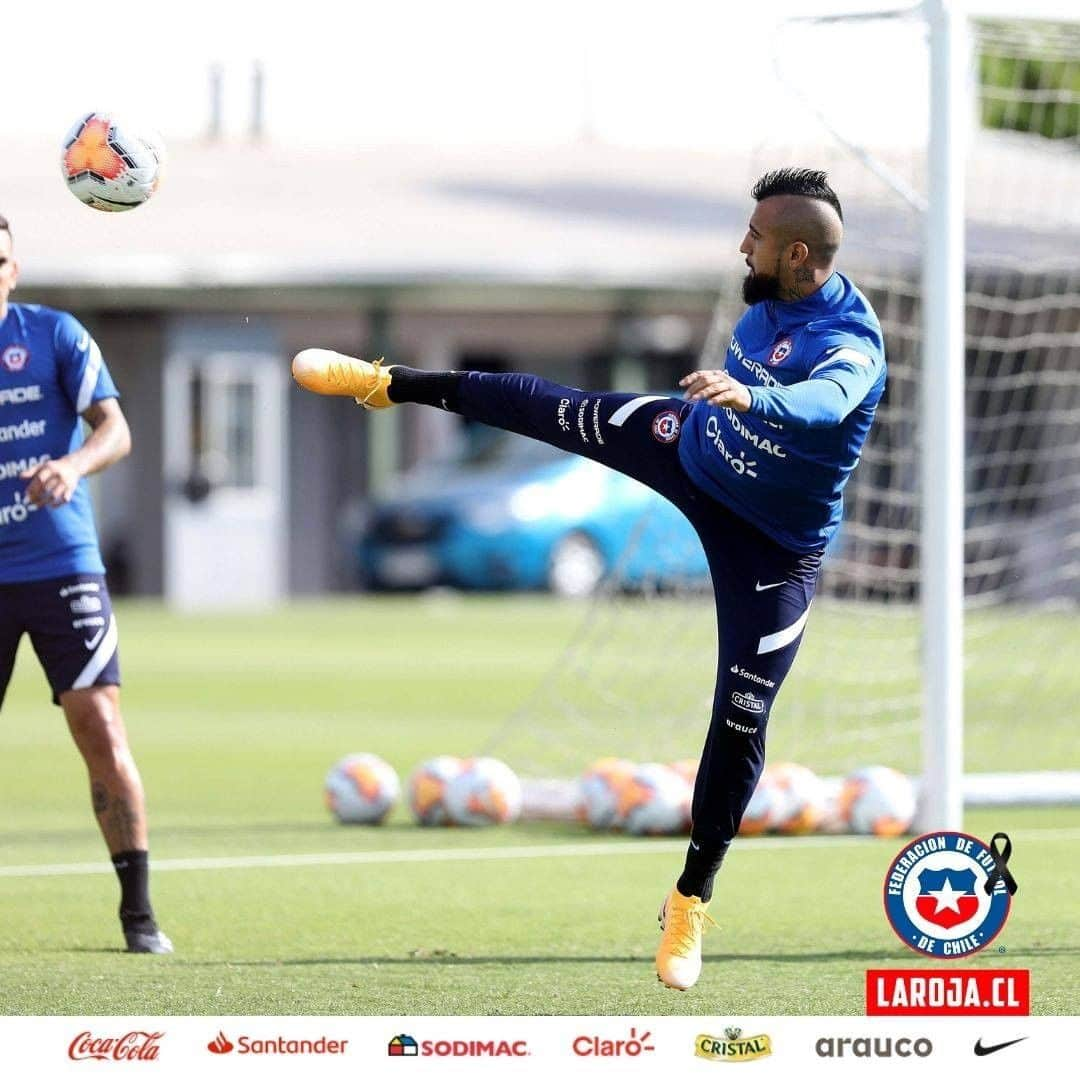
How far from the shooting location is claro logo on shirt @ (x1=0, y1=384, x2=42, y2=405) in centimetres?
732

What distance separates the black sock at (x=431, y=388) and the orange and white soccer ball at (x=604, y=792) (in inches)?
142

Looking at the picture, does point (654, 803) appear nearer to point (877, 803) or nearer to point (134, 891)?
point (877, 803)

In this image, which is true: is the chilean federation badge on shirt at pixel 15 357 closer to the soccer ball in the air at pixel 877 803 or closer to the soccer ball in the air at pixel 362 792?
the soccer ball in the air at pixel 362 792

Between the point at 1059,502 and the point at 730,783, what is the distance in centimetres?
1886

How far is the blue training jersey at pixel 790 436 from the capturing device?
655 cm

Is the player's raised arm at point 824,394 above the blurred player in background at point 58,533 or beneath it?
above

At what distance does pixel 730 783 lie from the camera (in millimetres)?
6789

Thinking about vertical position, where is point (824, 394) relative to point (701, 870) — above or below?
above

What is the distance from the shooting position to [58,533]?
7.37 metres

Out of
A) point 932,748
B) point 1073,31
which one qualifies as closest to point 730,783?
point 932,748
